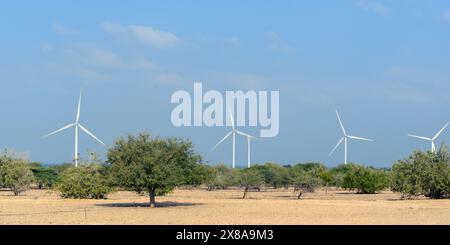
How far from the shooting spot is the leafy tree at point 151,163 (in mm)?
43375

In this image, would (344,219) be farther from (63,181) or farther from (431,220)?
(63,181)

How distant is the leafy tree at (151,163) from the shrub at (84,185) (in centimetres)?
935

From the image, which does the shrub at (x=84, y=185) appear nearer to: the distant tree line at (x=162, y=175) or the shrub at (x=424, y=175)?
the distant tree line at (x=162, y=175)

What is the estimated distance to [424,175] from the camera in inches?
2066

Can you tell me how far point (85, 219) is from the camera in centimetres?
3259

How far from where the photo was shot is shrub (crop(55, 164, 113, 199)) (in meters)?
53.9

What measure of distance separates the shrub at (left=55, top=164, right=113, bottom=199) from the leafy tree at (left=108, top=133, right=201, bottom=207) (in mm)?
9352
